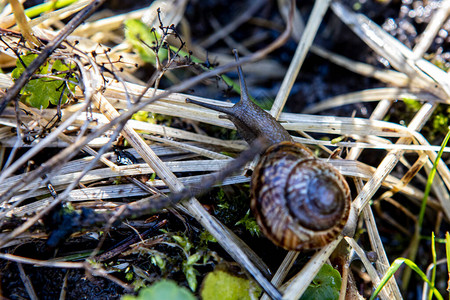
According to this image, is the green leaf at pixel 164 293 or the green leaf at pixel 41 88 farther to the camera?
the green leaf at pixel 41 88

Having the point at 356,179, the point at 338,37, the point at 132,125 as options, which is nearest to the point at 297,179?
the point at 356,179

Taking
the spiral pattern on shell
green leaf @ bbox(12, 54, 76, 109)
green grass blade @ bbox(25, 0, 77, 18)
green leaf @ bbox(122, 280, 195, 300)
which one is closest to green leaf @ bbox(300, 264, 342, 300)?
the spiral pattern on shell

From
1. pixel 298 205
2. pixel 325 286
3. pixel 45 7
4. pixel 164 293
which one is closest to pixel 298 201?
pixel 298 205

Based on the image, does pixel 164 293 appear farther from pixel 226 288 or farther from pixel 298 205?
pixel 298 205

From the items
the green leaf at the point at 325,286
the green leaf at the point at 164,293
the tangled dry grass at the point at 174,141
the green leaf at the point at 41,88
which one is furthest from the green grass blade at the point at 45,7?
the green leaf at the point at 325,286

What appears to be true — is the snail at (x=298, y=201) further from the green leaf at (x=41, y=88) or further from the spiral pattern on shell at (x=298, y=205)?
the green leaf at (x=41, y=88)

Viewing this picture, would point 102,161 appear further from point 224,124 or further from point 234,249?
point 234,249
